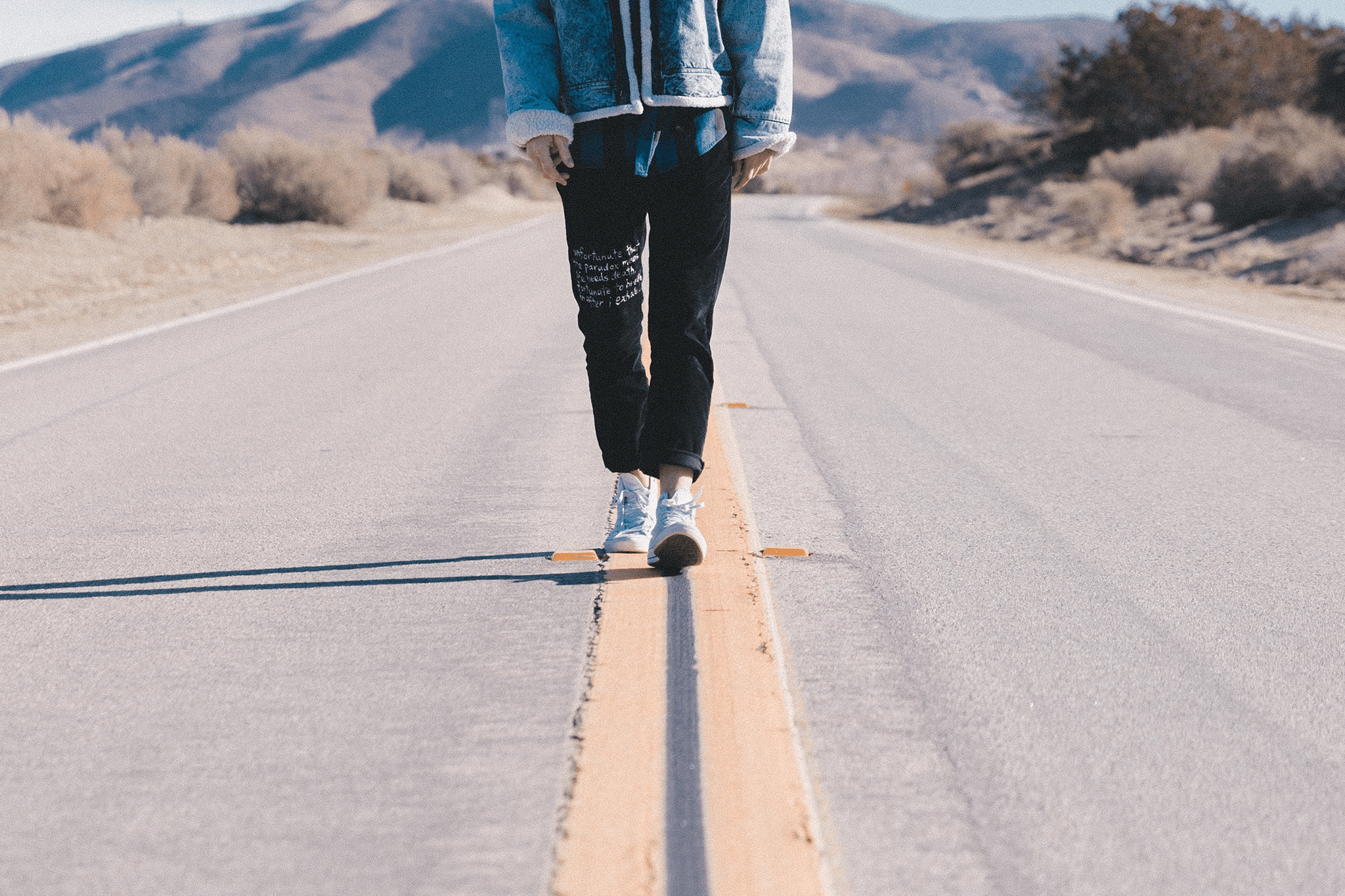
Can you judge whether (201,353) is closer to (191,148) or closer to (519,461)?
(519,461)

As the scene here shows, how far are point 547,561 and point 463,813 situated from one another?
132cm

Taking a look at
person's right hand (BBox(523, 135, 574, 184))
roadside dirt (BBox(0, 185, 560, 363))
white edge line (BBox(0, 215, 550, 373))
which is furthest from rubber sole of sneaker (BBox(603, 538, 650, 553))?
roadside dirt (BBox(0, 185, 560, 363))

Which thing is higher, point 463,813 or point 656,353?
point 656,353

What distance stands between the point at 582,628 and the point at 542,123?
116 centimetres

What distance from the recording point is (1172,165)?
86.8 feet

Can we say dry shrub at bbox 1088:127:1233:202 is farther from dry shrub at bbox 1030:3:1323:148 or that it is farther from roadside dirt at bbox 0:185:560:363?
roadside dirt at bbox 0:185:560:363

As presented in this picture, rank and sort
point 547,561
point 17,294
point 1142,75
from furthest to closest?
point 1142,75 → point 17,294 → point 547,561

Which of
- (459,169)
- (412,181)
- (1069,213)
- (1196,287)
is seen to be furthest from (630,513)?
(459,169)

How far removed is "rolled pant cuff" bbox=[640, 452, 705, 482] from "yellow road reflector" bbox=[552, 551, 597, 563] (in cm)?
27

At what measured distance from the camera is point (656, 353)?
10.4ft

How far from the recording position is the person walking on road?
9.35 feet

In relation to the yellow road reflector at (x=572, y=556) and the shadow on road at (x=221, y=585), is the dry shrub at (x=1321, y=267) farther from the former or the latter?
the shadow on road at (x=221, y=585)

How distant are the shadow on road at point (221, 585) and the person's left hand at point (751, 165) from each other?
41.7 inches

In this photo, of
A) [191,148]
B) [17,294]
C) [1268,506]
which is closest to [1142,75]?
[191,148]
